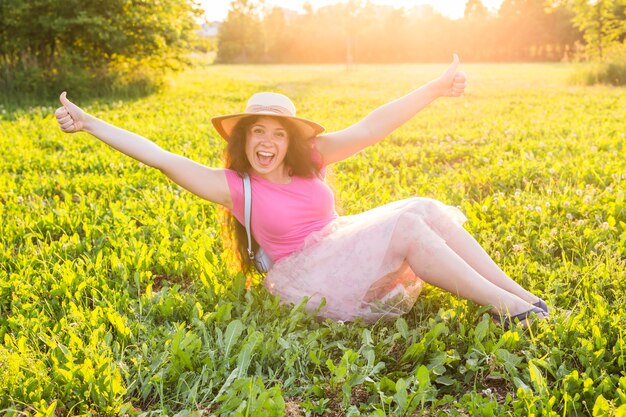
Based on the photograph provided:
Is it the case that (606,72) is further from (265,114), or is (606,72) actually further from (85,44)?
(265,114)

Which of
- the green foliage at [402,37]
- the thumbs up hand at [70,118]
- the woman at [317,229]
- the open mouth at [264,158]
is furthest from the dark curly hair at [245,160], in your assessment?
the green foliage at [402,37]

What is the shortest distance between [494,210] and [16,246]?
3.70 m

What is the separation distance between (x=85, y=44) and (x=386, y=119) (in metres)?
14.2

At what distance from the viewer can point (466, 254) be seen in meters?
3.31

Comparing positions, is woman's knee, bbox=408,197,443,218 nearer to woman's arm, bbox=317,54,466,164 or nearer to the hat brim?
woman's arm, bbox=317,54,466,164

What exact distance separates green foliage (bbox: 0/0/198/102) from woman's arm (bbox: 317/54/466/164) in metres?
12.0

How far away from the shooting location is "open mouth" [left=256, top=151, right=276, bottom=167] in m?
3.44

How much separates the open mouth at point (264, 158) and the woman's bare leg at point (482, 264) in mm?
1124

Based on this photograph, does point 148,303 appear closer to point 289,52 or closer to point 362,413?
point 362,413

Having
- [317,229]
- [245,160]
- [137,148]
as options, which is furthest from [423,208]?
[137,148]

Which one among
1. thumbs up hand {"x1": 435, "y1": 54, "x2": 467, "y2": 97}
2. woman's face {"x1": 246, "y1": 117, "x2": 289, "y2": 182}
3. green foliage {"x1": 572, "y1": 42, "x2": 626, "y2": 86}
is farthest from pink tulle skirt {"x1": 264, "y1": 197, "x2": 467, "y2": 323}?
green foliage {"x1": 572, "y1": 42, "x2": 626, "y2": 86}

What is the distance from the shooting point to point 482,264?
3.29 m

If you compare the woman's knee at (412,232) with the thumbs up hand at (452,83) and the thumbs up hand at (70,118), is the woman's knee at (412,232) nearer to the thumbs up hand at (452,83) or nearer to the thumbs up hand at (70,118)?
the thumbs up hand at (452,83)

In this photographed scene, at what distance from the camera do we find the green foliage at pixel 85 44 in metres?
14.3
